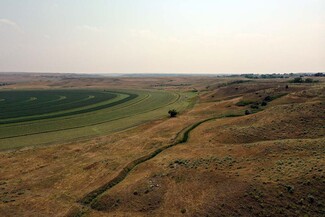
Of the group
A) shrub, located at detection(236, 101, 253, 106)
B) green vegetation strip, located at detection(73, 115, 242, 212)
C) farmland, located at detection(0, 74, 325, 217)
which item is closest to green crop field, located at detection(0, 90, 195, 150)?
farmland, located at detection(0, 74, 325, 217)

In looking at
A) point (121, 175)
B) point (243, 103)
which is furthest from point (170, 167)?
point (243, 103)

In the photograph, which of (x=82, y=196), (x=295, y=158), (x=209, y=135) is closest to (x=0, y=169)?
(x=82, y=196)

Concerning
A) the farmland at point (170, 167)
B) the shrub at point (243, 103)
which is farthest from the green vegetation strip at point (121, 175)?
the shrub at point (243, 103)

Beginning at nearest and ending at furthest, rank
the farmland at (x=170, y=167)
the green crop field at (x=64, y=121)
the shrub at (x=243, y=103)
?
the farmland at (x=170, y=167), the green crop field at (x=64, y=121), the shrub at (x=243, y=103)

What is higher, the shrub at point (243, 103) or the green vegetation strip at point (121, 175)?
the shrub at point (243, 103)

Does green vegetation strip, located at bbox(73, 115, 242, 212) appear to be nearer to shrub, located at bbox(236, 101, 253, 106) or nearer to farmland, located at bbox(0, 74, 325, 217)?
farmland, located at bbox(0, 74, 325, 217)

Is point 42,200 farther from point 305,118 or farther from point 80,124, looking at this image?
point 305,118

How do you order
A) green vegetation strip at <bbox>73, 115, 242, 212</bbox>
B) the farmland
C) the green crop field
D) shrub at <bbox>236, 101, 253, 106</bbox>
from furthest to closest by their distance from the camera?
shrub at <bbox>236, 101, 253, 106</bbox>
the green crop field
green vegetation strip at <bbox>73, 115, 242, 212</bbox>
the farmland

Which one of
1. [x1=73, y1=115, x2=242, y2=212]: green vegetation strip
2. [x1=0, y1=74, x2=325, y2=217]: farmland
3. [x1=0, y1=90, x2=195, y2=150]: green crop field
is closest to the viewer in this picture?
[x1=0, y1=74, x2=325, y2=217]: farmland

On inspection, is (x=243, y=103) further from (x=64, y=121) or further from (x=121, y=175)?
(x=121, y=175)

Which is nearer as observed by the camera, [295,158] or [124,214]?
[124,214]

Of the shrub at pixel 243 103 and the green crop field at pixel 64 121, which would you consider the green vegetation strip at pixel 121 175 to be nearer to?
the green crop field at pixel 64 121
